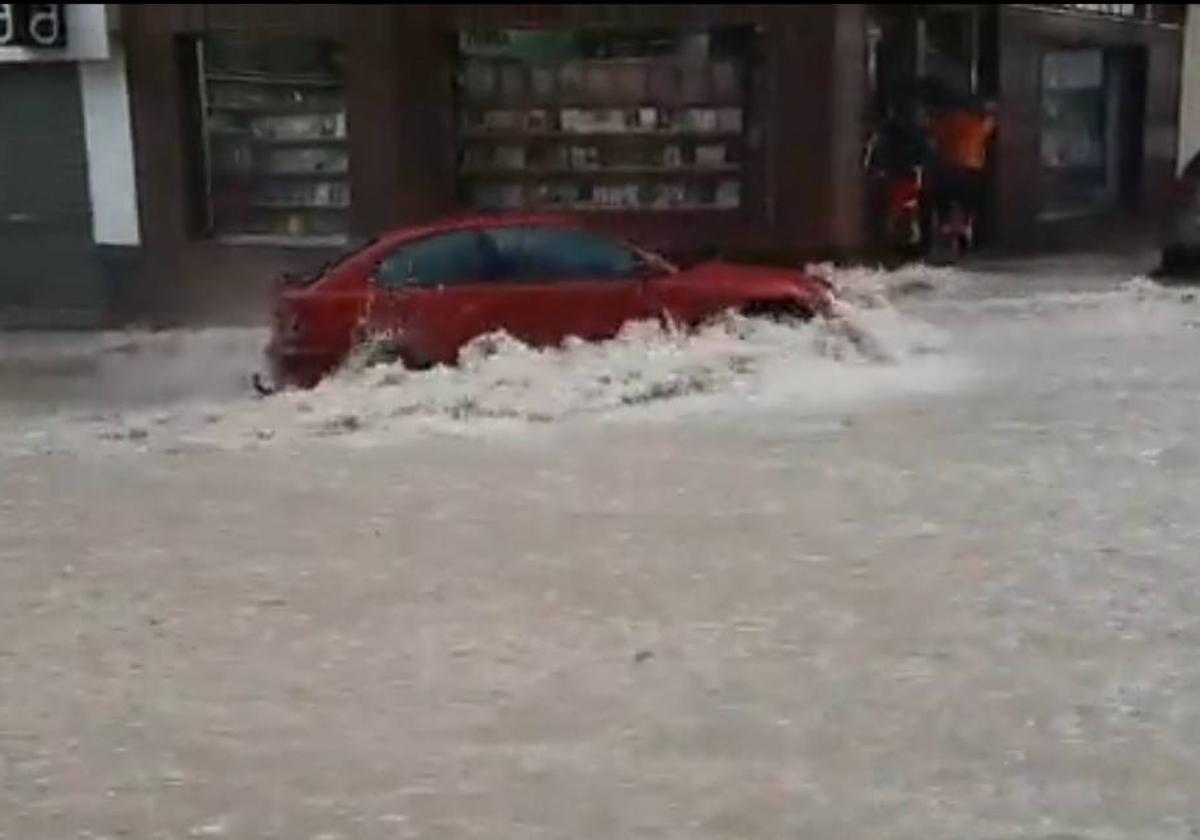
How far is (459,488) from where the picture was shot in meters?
8.08

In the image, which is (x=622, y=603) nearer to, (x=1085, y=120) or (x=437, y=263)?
(x=437, y=263)

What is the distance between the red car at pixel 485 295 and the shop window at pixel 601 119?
493 centimetres

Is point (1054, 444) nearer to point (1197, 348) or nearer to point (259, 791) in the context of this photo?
point (1197, 348)

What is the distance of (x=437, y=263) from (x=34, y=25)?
761cm

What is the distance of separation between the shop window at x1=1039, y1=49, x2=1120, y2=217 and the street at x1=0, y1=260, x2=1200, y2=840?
31.2ft

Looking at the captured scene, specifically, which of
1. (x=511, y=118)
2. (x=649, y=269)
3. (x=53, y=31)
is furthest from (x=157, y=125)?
(x=649, y=269)

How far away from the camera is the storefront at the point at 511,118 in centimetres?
1562

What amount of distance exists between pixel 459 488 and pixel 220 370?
5580mm

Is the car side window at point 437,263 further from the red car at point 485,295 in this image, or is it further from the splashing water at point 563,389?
the splashing water at point 563,389

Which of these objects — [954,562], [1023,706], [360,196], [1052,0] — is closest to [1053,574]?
[954,562]

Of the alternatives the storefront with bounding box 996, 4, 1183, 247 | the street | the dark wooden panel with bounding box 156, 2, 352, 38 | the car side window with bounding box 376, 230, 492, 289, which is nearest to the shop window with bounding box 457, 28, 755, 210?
the dark wooden panel with bounding box 156, 2, 352, 38

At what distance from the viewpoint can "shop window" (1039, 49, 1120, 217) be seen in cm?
1955

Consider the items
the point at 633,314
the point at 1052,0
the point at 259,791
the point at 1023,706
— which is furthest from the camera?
the point at 1052,0

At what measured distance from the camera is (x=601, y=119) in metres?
16.1
